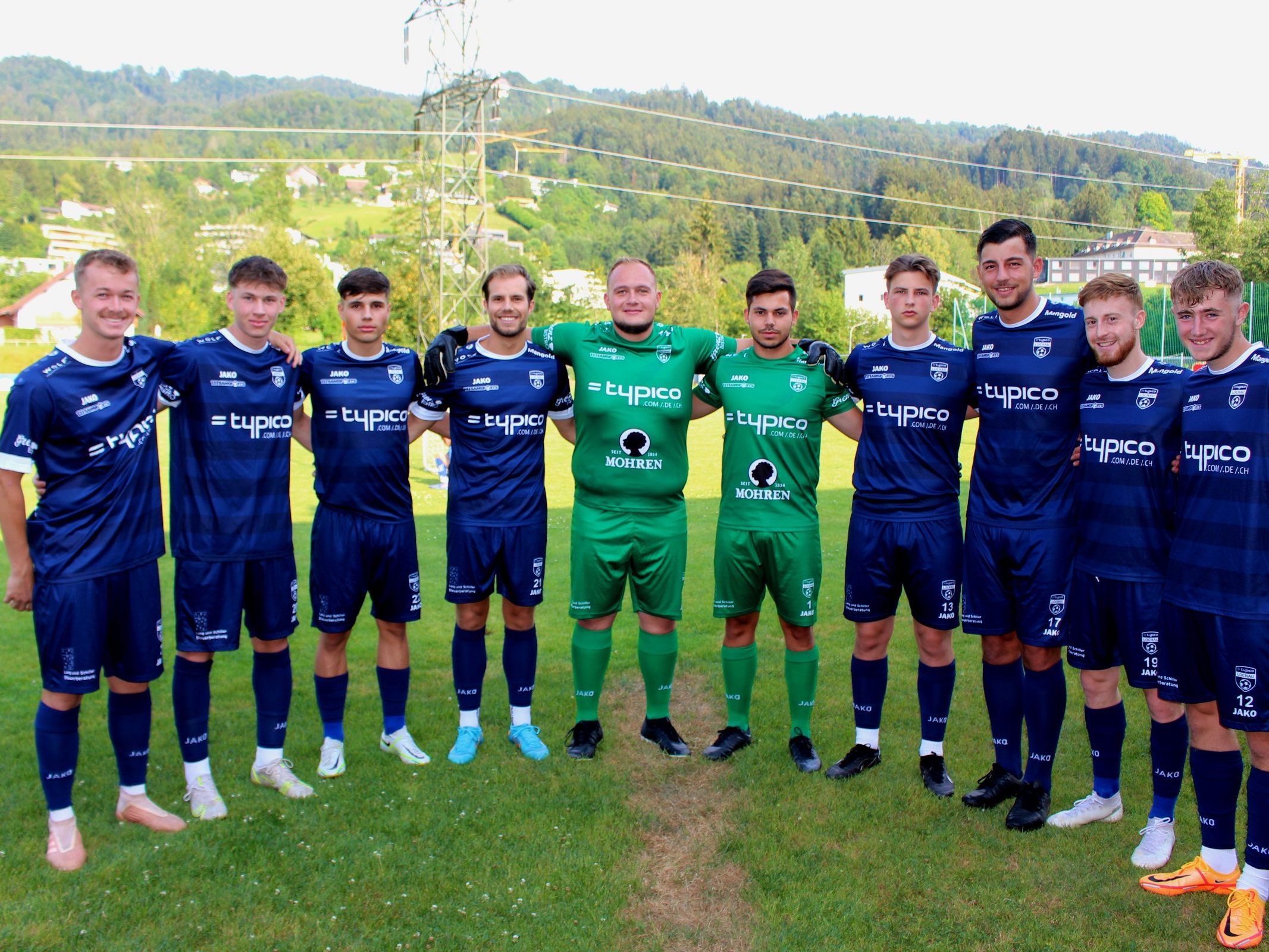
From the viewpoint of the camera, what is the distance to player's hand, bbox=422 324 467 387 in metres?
5.31

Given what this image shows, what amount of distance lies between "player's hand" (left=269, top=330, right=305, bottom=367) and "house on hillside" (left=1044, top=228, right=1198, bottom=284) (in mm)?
106999

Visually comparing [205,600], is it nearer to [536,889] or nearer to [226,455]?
[226,455]

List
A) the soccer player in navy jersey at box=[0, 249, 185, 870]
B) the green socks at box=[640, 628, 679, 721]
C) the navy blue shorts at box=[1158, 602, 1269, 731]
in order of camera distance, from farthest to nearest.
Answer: the green socks at box=[640, 628, 679, 721]
the soccer player in navy jersey at box=[0, 249, 185, 870]
the navy blue shorts at box=[1158, 602, 1269, 731]

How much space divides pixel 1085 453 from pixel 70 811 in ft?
16.2

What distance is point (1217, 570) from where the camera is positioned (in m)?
3.82

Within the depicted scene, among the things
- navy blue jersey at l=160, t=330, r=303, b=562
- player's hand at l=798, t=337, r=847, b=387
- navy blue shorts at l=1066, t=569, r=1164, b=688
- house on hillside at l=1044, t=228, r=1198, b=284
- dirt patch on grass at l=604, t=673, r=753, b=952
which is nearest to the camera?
dirt patch on grass at l=604, t=673, r=753, b=952

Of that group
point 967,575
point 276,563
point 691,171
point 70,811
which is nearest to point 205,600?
point 276,563

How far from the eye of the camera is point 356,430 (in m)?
5.24

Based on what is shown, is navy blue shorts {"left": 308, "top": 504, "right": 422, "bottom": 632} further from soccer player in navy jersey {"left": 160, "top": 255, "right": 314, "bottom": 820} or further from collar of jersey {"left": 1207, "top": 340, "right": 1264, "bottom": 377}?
collar of jersey {"left": 1207, "top": 340, "right": 1264, "bottom": 377}

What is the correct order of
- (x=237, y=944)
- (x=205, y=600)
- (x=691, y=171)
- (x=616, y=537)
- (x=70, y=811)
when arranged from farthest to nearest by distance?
(x=691, y=171) < (x=616, y=537) < (x=205, y=600) < (x=70, y=811) < (x=237, y=944)

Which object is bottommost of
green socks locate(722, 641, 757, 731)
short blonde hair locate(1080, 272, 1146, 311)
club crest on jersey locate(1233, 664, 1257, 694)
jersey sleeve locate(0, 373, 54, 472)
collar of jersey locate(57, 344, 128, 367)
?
green socks locate(722, 641, 757, 731)

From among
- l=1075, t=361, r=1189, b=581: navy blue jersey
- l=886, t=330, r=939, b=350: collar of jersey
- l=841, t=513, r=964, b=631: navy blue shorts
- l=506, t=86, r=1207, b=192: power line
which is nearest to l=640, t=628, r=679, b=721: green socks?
l=841, t=513, r=964, b=631: navy blue shorts

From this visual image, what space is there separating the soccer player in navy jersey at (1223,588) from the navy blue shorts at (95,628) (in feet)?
14.7

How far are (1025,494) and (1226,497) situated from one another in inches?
38.7
